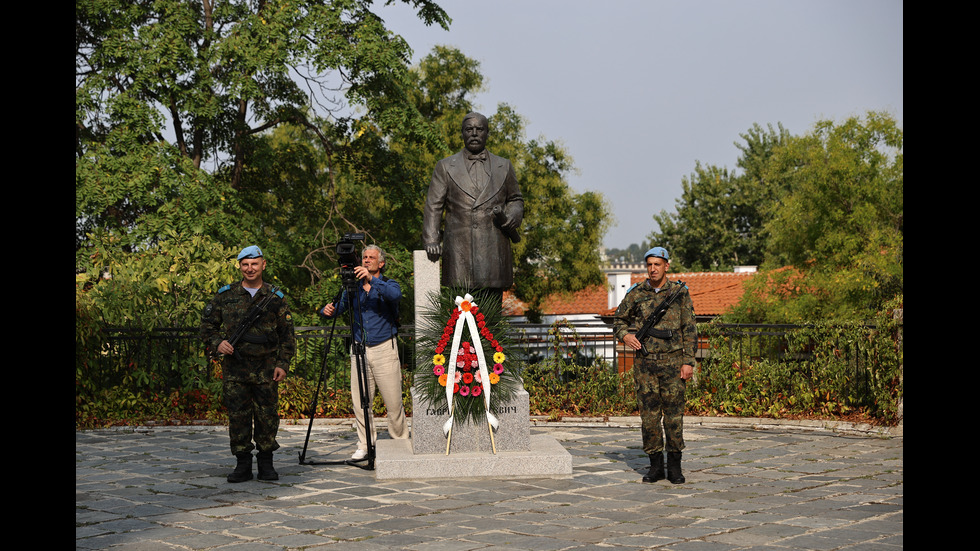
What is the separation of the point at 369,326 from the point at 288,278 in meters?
15.0

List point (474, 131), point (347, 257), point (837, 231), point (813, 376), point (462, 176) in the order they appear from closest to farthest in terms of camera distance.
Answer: point (347, 257), point (474, 131), point (462, 176), point (813, 376), point (837, 231)

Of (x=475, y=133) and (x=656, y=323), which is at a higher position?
(x=475, y=133)

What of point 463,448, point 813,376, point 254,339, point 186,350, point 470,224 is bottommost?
point 463,448

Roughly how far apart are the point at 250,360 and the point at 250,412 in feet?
1.50

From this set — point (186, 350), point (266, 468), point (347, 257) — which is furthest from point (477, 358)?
point (186, 350)

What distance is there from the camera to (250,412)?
26.2ft

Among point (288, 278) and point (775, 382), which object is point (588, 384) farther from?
point (288, 278)

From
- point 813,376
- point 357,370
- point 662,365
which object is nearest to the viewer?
point 662,365

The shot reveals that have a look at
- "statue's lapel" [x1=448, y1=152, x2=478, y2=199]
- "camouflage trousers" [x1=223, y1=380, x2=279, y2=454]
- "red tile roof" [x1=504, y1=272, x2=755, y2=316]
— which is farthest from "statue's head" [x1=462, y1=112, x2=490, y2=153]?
"red tile roof" [x1=504, y1=272, x2=755, y2=316]

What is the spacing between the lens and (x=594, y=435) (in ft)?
35.7

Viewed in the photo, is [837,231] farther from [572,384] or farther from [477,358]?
[477,358]

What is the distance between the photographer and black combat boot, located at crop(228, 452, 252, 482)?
791cm

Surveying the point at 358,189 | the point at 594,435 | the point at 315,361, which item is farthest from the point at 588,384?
the point at 358,189

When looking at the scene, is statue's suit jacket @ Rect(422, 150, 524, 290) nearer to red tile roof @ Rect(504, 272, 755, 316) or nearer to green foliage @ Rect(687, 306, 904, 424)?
green foliage @ Rect(687, 306, 904, 424)
